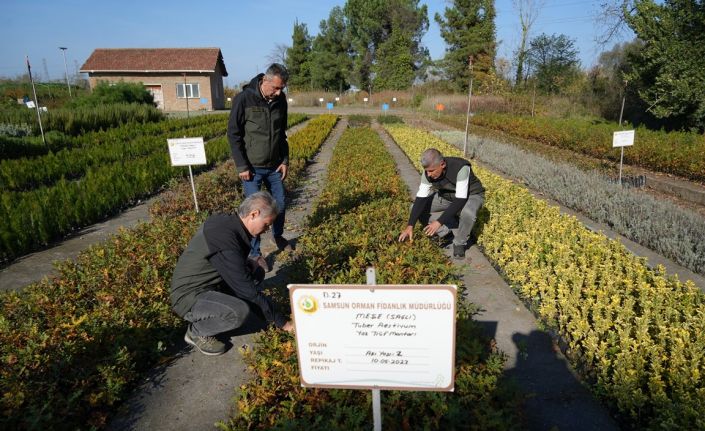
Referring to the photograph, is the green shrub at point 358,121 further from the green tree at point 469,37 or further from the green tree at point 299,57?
the green tree at point 299,57

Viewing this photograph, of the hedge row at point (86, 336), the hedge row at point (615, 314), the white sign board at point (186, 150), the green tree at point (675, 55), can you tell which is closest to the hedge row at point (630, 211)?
the hedge row at point (615, 314)

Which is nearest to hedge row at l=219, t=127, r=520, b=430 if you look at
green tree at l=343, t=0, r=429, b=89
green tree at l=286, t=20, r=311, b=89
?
green tree at l=343, t=0, r=429, b=89

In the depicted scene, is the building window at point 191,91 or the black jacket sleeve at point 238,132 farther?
the building window at point 191,91

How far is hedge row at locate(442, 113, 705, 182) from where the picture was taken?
998cm

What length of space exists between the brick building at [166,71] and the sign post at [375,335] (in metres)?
43.4

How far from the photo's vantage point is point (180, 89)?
140ft

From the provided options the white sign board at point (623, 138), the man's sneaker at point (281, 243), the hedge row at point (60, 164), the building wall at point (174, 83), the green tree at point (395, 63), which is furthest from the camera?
the green tree at point (395, 63)

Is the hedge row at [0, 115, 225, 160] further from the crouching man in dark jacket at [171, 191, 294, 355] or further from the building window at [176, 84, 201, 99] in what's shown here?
the building window at [176, 84, 201, 99]

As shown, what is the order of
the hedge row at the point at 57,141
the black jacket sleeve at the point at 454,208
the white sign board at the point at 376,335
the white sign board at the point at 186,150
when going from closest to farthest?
the white sign board at the point at 376,335 → the black jacket sleeve at the point at 454,208 → the white sign board at the point at 186,150 → the hedge row at the point at 57,141

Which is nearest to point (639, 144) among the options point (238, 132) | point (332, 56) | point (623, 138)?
point (623, 138)

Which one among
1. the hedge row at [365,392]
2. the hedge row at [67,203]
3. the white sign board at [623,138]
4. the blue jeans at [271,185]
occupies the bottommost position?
the hedge row at [365,392]

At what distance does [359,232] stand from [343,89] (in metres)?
55.2

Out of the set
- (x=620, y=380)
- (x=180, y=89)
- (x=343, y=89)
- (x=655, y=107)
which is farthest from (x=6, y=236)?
(x=343, y=89)

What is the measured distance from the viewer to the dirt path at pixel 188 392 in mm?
2680
